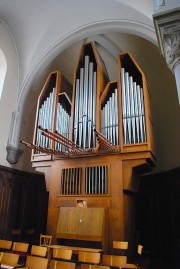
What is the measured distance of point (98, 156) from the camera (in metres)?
6.65

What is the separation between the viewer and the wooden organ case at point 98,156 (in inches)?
236

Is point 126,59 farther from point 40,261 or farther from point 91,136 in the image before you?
point 40,261

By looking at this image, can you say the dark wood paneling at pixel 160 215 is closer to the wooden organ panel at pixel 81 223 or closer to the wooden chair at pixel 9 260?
the wooden organ panel at pixel 81 223

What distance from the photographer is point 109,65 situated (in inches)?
395

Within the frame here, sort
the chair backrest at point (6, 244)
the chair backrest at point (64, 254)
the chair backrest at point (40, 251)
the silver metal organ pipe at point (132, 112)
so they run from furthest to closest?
the silver metal organ pipe at point (132, 112), the chair backrest at point (6, 244), the chair backrest at point (40, 251), the chair backrest at point (64, 254)

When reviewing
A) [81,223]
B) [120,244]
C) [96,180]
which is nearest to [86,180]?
[96,180]

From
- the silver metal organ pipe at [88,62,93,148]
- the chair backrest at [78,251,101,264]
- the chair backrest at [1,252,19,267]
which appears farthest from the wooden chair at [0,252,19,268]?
the silver metal organ pipe at [88,62,93,148]

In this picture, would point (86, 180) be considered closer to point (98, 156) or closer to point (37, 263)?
point (98, 156)

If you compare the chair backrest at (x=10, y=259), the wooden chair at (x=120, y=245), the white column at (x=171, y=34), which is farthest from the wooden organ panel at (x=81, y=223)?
the white column at (x=171, y=34)

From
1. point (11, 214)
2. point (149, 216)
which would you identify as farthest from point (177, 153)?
point (11, 214)

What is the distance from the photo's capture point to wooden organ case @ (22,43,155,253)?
6.00 metres

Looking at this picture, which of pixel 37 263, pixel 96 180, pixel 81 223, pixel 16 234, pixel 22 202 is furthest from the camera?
pixel 22 202

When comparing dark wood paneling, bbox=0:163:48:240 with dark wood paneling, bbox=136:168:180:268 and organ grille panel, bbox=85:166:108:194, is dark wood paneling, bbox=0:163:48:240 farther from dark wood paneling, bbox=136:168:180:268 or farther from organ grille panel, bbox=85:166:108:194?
dark wood paneling, bbox=136:168:180:268

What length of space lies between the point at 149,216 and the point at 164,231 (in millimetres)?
675
